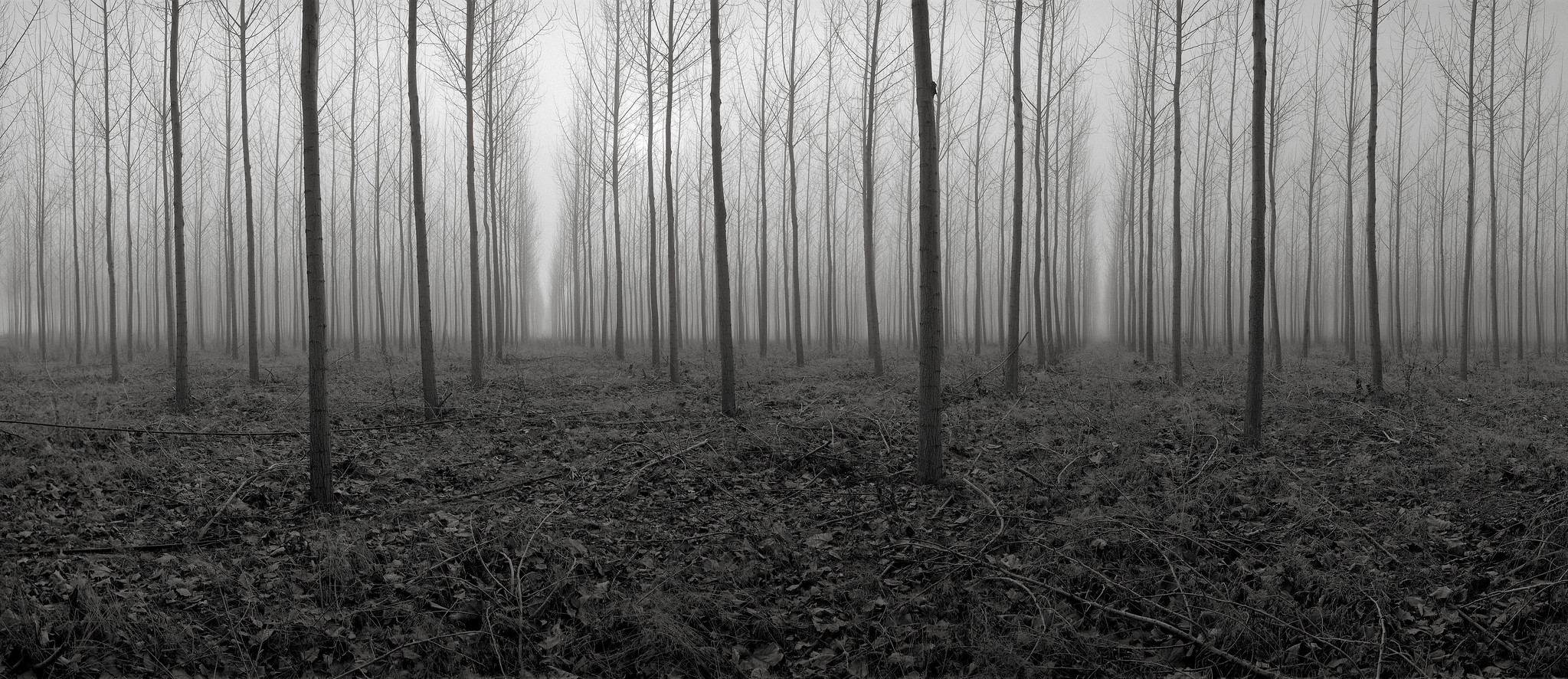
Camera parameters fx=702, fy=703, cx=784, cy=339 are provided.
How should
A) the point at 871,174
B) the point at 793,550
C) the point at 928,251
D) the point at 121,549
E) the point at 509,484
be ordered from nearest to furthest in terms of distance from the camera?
the point at 121,549
the point at 793,550
the point at 928,251
the point at 509,484
the point at 871,174

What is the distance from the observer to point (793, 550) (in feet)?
15.5

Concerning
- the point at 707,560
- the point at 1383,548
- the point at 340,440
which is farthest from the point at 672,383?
the point at 1383,548

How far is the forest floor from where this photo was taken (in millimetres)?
3494

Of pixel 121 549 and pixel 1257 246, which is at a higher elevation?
pixel 1257 246

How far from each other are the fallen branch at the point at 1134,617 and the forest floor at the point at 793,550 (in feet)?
0.08

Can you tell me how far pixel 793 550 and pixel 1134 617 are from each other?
6.75 ft

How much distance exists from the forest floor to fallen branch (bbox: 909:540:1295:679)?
24 millimetres

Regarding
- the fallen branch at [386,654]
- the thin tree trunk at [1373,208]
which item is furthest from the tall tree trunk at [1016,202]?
the fallen branch at [386,654]

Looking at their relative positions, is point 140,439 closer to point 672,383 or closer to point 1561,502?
point 672,383

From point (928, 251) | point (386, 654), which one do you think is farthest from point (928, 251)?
point (386, 654)

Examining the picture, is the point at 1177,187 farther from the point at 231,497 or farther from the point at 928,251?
the point at 231,497

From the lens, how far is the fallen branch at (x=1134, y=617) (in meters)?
3.33

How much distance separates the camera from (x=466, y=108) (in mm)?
11539

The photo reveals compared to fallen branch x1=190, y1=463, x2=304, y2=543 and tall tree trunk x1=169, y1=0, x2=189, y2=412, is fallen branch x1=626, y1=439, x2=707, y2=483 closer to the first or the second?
fallen branch x1=190, y1=463, x2=304, y2=543
